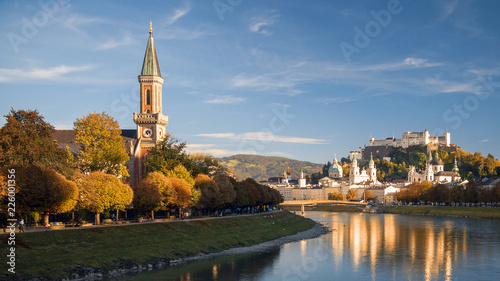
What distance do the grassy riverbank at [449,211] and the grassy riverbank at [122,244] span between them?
225 ft

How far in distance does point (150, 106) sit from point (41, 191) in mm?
50465

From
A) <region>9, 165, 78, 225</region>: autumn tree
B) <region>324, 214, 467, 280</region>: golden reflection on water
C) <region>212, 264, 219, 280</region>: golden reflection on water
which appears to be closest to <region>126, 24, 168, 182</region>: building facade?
<region>324, 214, 467, 280</region>: golden reflection on water

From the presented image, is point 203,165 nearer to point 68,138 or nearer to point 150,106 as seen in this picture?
point 150,106

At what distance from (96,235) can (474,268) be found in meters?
38.7

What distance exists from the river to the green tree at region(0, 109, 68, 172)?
19275 mm

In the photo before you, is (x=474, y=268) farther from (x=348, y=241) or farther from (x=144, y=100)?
(x=144, y=100)

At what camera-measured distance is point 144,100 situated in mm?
100188

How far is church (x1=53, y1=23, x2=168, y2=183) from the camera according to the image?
96.6 m

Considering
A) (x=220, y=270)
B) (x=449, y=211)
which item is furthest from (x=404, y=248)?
(x=449, y=211)

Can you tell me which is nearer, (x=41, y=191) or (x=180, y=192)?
(x=41, y=191)

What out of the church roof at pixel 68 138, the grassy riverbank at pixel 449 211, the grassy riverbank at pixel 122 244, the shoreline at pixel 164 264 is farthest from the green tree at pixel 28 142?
the grassy riverbank at pixel 449 211

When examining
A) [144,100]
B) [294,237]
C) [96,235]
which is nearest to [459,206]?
[294,237]

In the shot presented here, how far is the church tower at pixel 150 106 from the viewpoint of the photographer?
3868 inches

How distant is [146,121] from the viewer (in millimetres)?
98500
